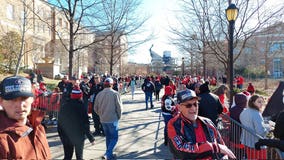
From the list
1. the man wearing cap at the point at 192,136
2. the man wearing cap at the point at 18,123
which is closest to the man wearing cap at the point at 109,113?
the man wearing cap at the point at 192,136

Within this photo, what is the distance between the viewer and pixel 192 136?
9.91ft

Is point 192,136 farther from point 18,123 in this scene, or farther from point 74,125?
point 74,125

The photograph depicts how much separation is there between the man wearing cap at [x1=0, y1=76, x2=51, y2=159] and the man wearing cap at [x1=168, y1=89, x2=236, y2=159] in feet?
→ 4.75

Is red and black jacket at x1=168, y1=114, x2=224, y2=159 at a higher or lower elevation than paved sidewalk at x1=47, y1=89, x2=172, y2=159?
higher

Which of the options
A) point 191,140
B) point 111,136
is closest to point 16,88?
point 191,140

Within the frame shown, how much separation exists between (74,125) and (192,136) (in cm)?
301

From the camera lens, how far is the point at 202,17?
1338 centimetres

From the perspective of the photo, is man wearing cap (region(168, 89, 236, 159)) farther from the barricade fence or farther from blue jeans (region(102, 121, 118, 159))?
blue jeans (region(102, 121, 118, 159))

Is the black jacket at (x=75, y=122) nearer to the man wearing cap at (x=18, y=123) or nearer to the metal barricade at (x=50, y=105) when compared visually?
the man wearing cap at (x=18, y=123)

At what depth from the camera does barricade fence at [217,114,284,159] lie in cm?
448

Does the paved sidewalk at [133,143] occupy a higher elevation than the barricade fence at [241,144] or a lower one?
lower

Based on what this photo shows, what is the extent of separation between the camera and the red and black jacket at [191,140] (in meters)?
2.90

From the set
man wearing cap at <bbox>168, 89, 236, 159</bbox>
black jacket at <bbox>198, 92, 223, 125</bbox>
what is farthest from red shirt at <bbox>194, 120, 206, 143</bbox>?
black jacket at <bbox>198, 92, 223, 125</bbox>

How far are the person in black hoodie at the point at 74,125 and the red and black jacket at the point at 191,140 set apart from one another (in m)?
2.71
